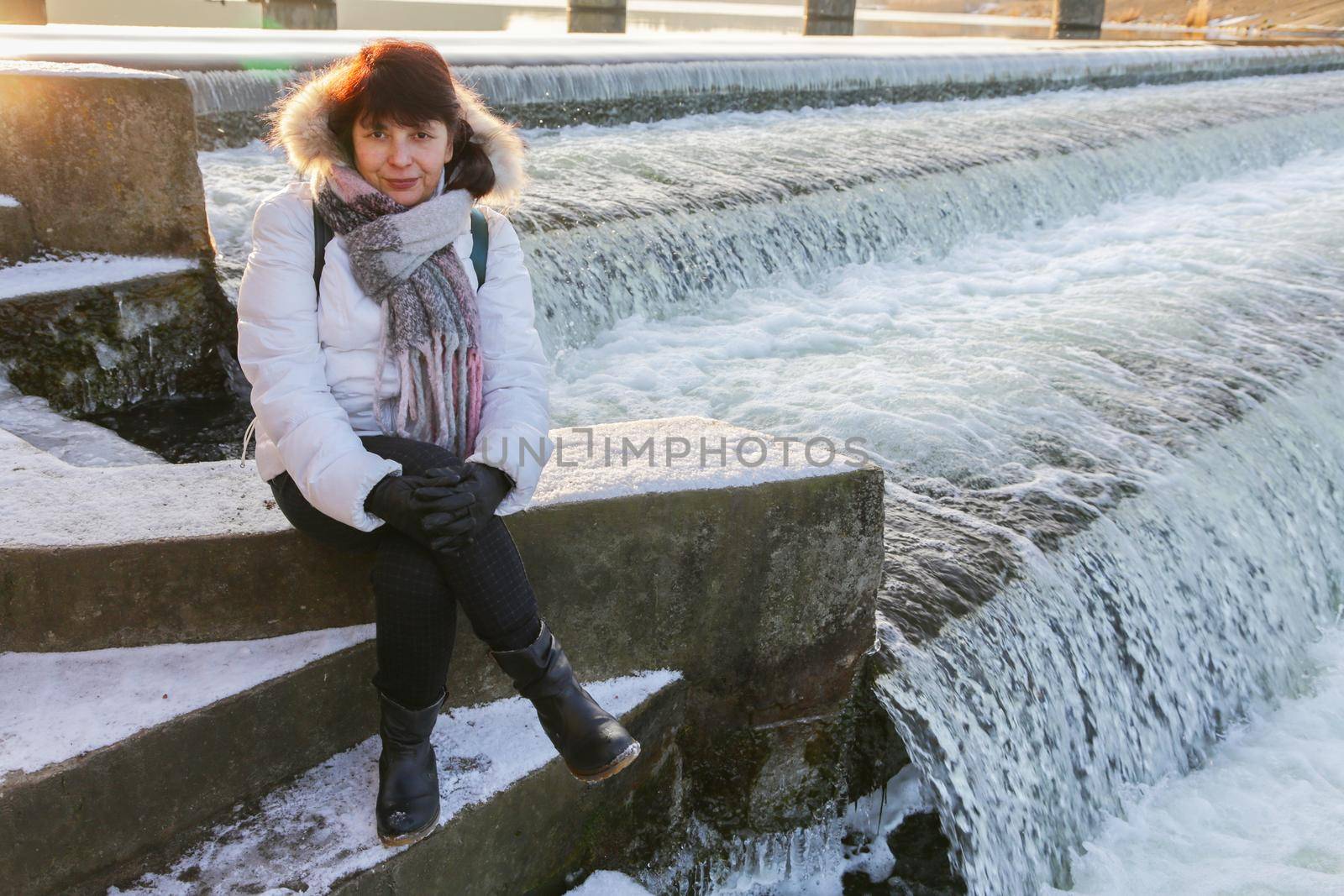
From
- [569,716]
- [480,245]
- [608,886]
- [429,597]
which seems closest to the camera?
[429,597]

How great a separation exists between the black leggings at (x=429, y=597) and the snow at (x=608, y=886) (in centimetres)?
72

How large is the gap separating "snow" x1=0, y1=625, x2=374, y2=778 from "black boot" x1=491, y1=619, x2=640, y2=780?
1.27ft

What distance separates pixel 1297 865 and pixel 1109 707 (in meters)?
0.71

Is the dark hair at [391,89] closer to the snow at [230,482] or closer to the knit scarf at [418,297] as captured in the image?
the knit scarf at [418,297]

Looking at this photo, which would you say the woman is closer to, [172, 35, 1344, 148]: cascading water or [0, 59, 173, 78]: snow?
[0, 59, 173, 78]: snow

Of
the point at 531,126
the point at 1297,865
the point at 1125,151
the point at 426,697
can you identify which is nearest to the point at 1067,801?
the point at 1297,865

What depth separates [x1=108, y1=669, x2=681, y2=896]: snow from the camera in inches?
85.0

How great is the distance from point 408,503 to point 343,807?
64 centimetres

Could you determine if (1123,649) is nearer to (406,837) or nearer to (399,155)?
(406,837)

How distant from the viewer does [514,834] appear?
2502mm

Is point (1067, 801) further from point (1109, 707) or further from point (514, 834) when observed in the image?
point (514, 834)

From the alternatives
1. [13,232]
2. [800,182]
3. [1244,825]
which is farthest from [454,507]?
[800,182]

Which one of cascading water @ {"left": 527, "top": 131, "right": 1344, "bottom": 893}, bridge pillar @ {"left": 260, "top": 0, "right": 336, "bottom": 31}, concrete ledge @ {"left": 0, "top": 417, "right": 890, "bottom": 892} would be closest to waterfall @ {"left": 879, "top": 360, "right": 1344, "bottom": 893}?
cascading water @ {"left": 527, "top": 131, "right": 1344, "bottom": 893}

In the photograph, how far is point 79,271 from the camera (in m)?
3.96
